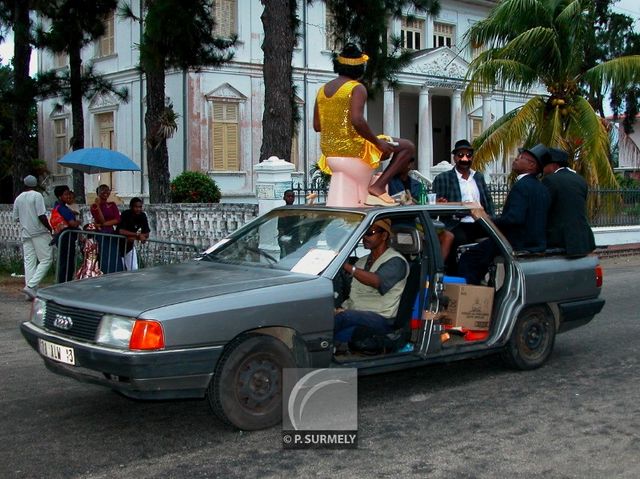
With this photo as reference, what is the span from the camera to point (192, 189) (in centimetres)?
2144

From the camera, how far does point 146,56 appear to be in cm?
1431

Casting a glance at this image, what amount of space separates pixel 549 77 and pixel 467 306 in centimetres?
1336

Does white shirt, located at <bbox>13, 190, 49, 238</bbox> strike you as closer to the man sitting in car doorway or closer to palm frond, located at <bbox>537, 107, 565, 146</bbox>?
the man sitting in car doorway

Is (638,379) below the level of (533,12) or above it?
below

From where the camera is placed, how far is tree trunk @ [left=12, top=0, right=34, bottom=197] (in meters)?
17.8

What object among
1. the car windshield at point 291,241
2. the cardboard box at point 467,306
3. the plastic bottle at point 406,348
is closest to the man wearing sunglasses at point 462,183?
the cardboard box at point 467,306

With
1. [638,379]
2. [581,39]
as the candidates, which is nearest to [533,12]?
[581,39]

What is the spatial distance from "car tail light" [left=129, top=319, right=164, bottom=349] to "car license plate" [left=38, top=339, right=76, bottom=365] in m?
0.55

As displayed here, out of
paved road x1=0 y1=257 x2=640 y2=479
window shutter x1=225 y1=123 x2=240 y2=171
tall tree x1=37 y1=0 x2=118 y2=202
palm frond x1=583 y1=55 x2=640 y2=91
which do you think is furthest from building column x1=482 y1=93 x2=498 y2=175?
paved road x1=0 y1=257 x2=640 y2=479

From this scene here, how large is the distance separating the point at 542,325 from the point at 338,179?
7.51 feet

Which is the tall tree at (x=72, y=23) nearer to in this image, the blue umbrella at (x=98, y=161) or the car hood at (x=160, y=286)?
the blue umbrella at (x=98, y=161)

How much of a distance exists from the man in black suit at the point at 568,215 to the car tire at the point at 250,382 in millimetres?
3239

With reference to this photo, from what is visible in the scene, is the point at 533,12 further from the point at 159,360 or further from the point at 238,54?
the point at 159,360

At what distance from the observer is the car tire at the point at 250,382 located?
5223mm
